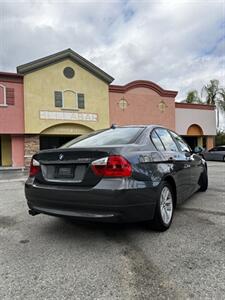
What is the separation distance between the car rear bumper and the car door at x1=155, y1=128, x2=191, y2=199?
0.96m

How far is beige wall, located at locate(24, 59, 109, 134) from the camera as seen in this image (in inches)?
699

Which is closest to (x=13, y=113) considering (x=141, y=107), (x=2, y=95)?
(x=2, y=95)

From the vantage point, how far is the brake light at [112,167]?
3.15 meters

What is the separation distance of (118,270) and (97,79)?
1841 centimetres

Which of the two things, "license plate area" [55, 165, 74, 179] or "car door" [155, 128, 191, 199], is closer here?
"license plate area" [55, 165, 74, 179]

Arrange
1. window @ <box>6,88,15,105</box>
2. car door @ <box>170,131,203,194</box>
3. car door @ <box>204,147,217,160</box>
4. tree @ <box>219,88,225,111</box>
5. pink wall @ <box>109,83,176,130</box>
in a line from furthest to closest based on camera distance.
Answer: tree @ <box>219,88,225,111</box>, car door @ <box>204,147,217,160</box>, pink wall @ <box>109,83,176,130</box>, window @ <box>6,88,15,105</box>, car door @ <box>170,131,203,194</box>

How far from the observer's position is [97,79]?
65.4ft

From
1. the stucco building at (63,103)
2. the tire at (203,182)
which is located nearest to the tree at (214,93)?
the stucco building at (63,103)

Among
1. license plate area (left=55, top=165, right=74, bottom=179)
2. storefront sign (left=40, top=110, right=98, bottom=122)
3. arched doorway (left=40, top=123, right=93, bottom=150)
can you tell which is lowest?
license plate area (left=55, top=165, right=74, bottom=179)

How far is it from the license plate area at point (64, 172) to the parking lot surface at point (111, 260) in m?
0.87

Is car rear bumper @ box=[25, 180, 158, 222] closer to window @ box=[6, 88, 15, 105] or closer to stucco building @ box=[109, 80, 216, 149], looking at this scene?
window @ box=[6, 88, 15, 105]

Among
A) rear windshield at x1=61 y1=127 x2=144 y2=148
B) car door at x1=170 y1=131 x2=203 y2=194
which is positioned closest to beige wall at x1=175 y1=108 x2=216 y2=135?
car door at x1=170 y1=131 x2=203 y2=194

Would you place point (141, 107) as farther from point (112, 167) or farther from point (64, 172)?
→ point (112, 167)

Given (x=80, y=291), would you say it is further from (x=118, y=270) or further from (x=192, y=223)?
(x=192, y=223)
